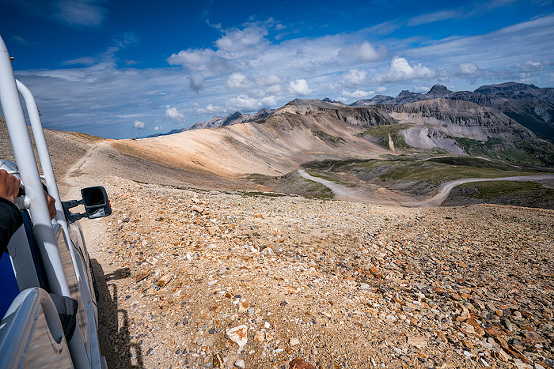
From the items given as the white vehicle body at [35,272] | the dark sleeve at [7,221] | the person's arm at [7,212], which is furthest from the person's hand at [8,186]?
the dark sleeve at [7,221]

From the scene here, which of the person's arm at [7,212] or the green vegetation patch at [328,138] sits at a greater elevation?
the green vegetation patch at [328,138]

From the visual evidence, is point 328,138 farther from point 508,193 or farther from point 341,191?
point 508,193

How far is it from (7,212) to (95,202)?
2.40 metres

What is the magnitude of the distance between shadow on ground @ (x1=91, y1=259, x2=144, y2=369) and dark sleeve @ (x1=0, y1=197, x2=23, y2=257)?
465cm

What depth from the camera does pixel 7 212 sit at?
82.3 inches

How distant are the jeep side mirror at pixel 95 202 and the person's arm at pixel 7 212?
5.44ft

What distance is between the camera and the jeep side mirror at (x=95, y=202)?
4125mm

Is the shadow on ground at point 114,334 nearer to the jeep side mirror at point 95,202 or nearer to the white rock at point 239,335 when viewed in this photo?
the white rock at point 239,335

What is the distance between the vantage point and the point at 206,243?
33.7 feet

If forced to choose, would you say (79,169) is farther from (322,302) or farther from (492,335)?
(492,335)

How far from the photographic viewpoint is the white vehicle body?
1.72 metres

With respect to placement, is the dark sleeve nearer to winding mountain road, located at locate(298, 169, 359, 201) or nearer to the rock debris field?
the rock debris field

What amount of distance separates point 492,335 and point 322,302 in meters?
4.39

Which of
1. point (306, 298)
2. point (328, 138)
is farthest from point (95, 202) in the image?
point (328, 138)
